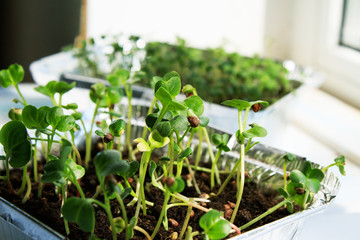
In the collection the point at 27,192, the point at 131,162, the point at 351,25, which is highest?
the point at 351,25

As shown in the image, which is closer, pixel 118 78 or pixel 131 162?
pixel 131 162

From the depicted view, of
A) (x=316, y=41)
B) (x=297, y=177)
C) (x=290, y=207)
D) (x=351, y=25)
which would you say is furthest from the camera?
(x=316, y=41)

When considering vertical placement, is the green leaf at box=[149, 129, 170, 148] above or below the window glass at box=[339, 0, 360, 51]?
below

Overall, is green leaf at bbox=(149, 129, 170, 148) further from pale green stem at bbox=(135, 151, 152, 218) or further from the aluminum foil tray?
the aluminum foil tray

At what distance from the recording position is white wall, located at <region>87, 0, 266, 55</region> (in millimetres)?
1610

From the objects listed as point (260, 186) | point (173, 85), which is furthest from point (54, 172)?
point (260, 186)

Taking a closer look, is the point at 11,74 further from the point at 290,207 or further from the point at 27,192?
the point at 290,207

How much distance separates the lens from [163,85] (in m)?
0.55

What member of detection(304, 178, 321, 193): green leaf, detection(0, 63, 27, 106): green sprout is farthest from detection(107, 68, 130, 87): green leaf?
detection(304, 178, 321, 193): green leaf

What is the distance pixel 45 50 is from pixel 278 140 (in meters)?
1.01

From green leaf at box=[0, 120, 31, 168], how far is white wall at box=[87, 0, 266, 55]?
1035 millimetres

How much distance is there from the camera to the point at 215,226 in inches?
19.8

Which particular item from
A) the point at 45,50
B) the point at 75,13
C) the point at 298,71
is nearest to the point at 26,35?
the point at 45,50

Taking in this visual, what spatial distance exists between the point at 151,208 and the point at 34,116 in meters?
0.20
